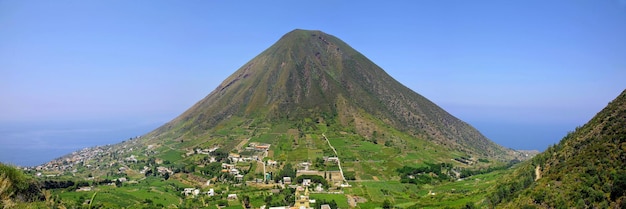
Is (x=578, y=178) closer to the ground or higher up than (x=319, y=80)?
closer to the ground

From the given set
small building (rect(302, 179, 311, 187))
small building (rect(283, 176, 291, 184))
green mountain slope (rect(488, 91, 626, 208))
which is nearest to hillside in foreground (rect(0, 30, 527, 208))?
small building (rect(283, 176, 291, 184))

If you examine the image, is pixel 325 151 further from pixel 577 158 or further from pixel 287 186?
pixel 577 158

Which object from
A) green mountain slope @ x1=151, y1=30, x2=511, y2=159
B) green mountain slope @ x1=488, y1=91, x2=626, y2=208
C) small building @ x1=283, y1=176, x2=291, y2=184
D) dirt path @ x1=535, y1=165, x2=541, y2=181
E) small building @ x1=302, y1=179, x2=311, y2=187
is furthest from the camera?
green mountain slope @ x1=151, y1=30, x2=511, y2=159

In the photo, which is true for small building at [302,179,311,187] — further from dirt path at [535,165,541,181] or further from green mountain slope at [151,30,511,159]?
green mountain slope at [151,30,511,159]

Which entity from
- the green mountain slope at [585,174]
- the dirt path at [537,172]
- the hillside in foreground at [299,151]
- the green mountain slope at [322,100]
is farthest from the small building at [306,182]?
the green mountain slope at [322,100]

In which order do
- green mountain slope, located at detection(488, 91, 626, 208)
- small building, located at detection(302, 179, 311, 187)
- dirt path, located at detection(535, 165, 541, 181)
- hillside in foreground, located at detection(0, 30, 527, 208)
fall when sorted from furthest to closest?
small building, located at detection(302, 179, 311, 187), hillside in foreground, located at detection(0, 30, 527, 208), dirt path, located at detection(535, 165, 541, 181), green mountain slope, located at detection(488, 91, 626, 208)

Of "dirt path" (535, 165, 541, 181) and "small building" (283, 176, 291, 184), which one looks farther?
Result: "small building" (283, 176, 291, 184)

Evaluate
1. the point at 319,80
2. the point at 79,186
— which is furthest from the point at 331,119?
the point at 79,186
